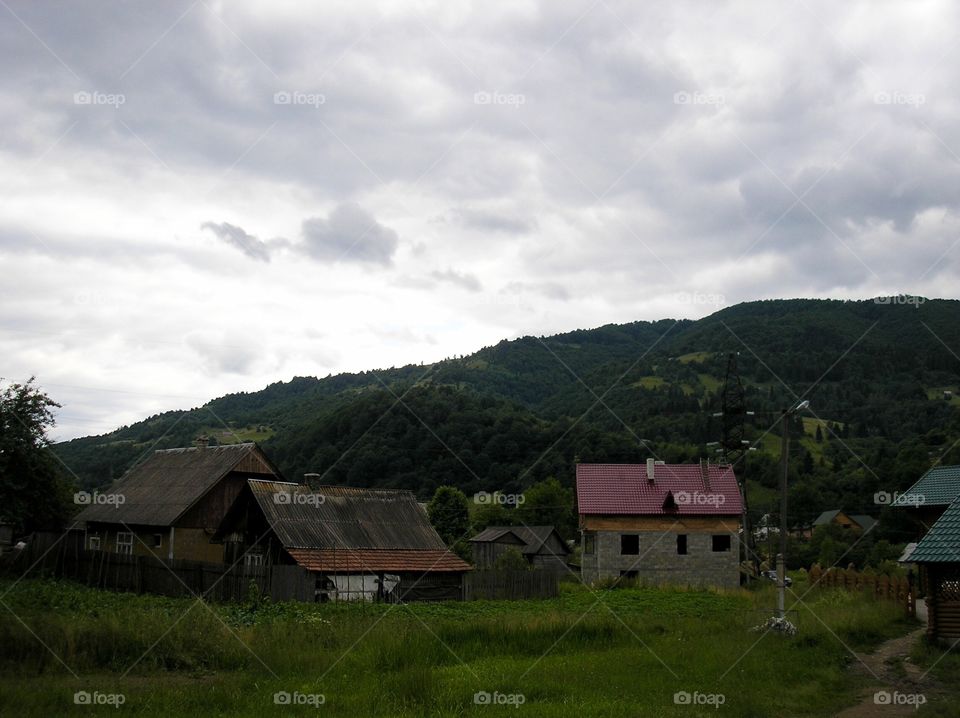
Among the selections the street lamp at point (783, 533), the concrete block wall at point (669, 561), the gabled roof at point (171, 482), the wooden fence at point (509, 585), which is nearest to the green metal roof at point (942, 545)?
the street lamp at point (783, 533)

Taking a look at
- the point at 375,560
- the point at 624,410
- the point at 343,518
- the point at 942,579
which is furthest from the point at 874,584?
the point at 624,410

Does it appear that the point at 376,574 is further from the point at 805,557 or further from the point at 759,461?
the point at 759,461

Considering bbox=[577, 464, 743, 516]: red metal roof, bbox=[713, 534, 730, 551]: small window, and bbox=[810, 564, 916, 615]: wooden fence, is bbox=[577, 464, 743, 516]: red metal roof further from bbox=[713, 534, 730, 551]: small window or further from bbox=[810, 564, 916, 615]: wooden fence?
bbox=[810, 564, 916, 615]: wooden fence

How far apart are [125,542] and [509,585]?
68.6ft

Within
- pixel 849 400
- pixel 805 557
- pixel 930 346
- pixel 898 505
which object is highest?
pixel 930 346

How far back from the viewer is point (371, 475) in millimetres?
74500

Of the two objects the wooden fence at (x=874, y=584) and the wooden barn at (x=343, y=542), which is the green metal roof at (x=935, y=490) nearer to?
the wooden fence at (x=874, y=584)

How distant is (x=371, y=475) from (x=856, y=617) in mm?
56860

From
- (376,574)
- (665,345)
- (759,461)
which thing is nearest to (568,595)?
(376,574)

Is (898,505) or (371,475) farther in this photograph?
(371,475)

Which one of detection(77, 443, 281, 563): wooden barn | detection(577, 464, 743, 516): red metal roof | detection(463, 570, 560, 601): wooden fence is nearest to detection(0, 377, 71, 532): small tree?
detection(77, 443, 281, 563): wooden barn

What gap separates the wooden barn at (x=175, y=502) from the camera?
37.8 meters

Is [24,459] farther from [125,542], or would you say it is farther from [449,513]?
[449,513]

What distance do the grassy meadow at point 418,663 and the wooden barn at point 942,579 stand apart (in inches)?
73.2
